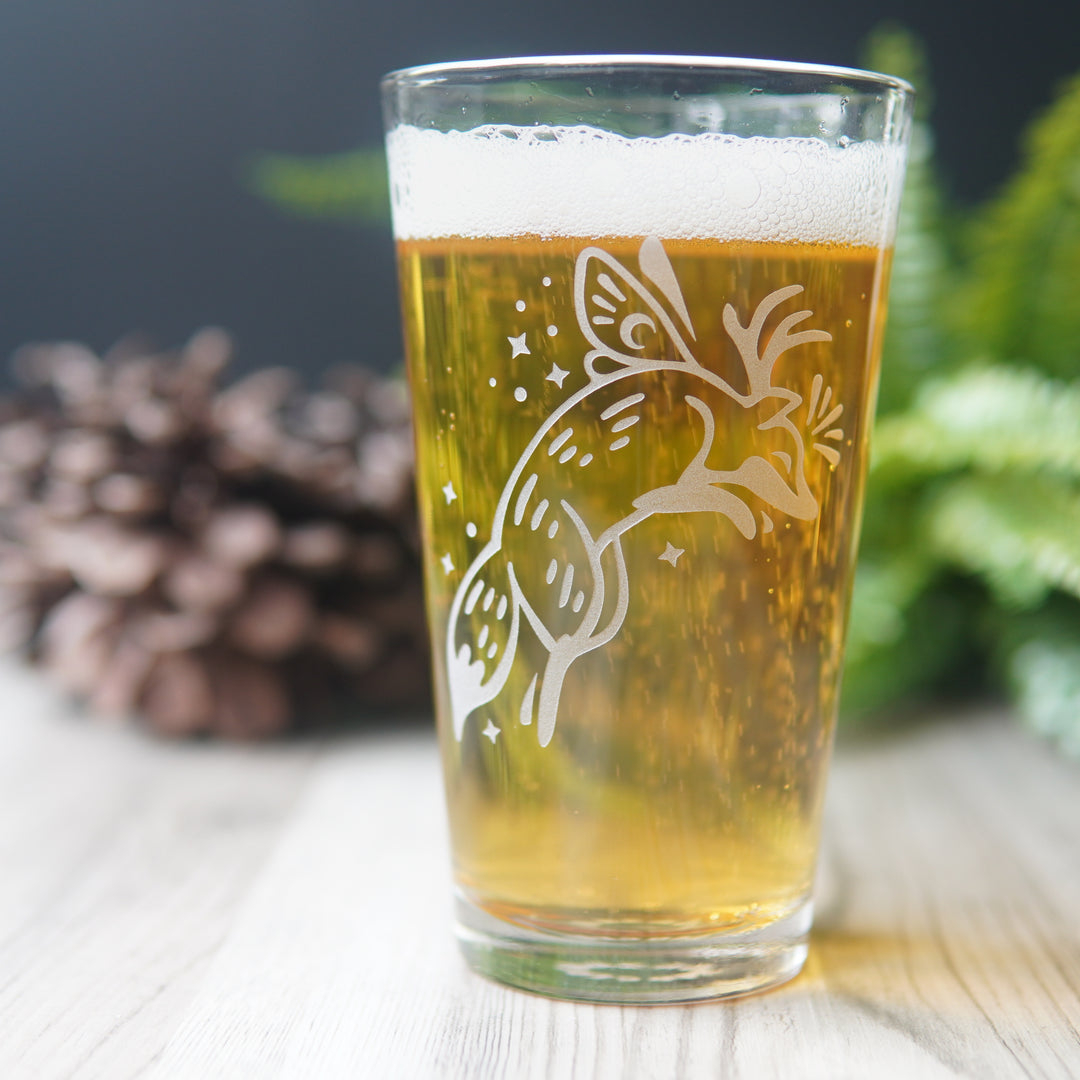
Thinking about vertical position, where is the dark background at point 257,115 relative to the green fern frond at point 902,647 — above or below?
above

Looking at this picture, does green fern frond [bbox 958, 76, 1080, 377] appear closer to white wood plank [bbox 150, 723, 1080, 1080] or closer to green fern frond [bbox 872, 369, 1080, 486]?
green fern frond [bbox 872, 369, 1080, 486]

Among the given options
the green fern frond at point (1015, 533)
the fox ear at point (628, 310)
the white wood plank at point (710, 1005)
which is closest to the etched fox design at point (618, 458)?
the fox ear at point (628, 310)

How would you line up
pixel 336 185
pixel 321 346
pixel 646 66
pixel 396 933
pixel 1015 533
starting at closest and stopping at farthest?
pixel 646 66 < pixel 396 933 < pixel 1015 533 < pixel 336 185 < pixel 321 346

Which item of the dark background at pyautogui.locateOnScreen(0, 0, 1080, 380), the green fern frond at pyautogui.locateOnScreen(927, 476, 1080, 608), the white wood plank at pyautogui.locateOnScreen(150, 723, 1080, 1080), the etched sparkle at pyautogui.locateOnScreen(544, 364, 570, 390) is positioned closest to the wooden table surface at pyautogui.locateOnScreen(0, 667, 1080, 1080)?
the white wood plank at pyautogui.locateOnScreen(150, 723, 1080, 1080)

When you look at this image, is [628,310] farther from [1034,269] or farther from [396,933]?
[1034,269]

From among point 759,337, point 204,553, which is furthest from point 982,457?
point 204,553

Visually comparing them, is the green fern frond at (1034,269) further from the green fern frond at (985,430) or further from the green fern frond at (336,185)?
the green fern frond at (336,185)
